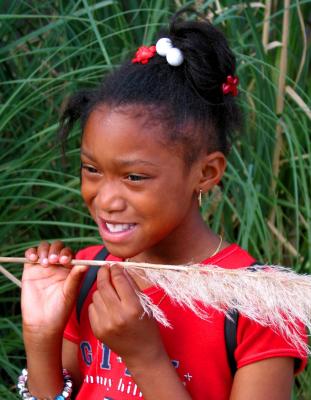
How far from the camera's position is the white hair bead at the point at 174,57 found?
5.57 ft

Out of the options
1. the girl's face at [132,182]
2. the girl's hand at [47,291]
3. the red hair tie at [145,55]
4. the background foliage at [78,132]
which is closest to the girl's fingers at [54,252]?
the girl's hand at [47,291]

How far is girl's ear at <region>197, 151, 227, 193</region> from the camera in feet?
5.57

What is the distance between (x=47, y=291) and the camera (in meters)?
1.72

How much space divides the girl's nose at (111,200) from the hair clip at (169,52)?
0.91 ft

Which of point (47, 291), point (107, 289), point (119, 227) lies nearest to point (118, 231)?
point (119, 227)

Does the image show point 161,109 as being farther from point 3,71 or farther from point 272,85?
point 3,71

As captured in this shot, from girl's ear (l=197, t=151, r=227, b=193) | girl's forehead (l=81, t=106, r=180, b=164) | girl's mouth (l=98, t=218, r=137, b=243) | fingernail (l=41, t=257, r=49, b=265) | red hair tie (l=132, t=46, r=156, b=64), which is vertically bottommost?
fingernail (l=41, t=257, r=49, b=265)

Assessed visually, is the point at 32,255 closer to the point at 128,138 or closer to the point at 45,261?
the point at 45,261

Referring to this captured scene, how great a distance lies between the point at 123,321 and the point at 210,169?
362 millimetres

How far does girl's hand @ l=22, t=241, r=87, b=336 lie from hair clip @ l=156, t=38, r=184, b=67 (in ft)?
1.31

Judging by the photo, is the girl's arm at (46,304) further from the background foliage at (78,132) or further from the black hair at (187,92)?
the background foliage at (78,132)

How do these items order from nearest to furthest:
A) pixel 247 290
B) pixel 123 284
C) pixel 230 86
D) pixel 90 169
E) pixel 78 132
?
1. pixel 247 290
2. pixel 123 284
3. pixel 90 169
4. pixel 230 86
5. pixel 78 132

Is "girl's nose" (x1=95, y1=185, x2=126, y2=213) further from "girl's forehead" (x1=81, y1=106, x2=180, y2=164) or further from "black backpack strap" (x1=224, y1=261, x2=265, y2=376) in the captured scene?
"black backpack strap" (x1=224, y1=261, x2=265, y2=376)

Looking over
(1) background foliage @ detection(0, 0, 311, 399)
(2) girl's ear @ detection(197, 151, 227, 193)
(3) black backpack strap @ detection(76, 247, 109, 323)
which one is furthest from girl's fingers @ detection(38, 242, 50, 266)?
(1) background foliage @ detection(0, 0, 311, 399)
